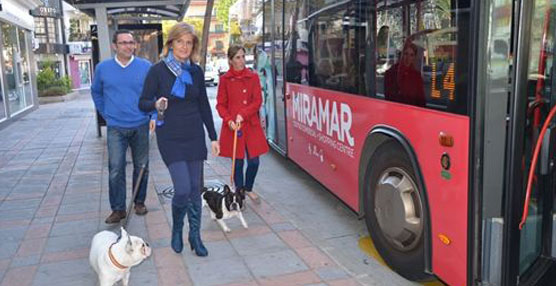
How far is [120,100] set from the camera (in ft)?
Result: 16.5

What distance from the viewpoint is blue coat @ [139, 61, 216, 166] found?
3977mm

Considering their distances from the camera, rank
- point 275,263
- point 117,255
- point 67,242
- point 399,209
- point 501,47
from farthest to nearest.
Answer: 1. point 67,242
2. point 275,263
3. point 399,209
4. point 117,255
5. point 501,47

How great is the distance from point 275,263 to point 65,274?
164cm

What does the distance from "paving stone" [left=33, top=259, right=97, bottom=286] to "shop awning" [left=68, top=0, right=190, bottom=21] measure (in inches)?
270

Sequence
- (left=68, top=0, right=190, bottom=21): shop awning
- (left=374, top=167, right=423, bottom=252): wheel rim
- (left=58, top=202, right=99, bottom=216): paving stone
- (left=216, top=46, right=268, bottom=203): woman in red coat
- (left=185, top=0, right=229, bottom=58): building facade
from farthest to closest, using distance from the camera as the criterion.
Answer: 1. (left=185, top=0, right=229, bottom=58): building facade
2. (left=68, top=0, right=190, bottom=21): shop awning
3. (left=58, top=202, right=99, bottom=216): paving stone
4. (left=216, top=46, right=268, bottom=203): woman in red coat
5. (left=374, top=167, right=423, bottom=252): wheel rim

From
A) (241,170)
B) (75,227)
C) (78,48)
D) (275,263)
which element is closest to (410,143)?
(275,263)

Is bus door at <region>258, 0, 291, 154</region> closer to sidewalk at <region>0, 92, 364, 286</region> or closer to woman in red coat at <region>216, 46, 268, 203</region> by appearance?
sidewalk at <region>0, 92, 364, 286</region>

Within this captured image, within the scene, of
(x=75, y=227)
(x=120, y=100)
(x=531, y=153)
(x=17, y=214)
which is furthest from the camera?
(x=17, y=214)

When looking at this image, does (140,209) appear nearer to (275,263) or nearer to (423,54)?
(275,263)

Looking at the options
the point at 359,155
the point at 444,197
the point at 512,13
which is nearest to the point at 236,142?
the point at 359,155

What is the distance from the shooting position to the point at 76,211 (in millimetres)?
5773

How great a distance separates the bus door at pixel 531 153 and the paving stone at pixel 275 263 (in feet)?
5.38

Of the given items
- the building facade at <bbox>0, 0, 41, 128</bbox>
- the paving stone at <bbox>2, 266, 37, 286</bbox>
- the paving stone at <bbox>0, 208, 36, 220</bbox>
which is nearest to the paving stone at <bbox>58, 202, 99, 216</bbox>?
the paving stone at <bbox>0, 208, 36, 220</bbox>

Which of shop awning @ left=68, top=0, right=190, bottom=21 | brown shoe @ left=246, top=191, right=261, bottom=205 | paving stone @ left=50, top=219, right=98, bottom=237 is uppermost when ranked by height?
shop awning @ left=68, top=0, right=190, bottom=21
